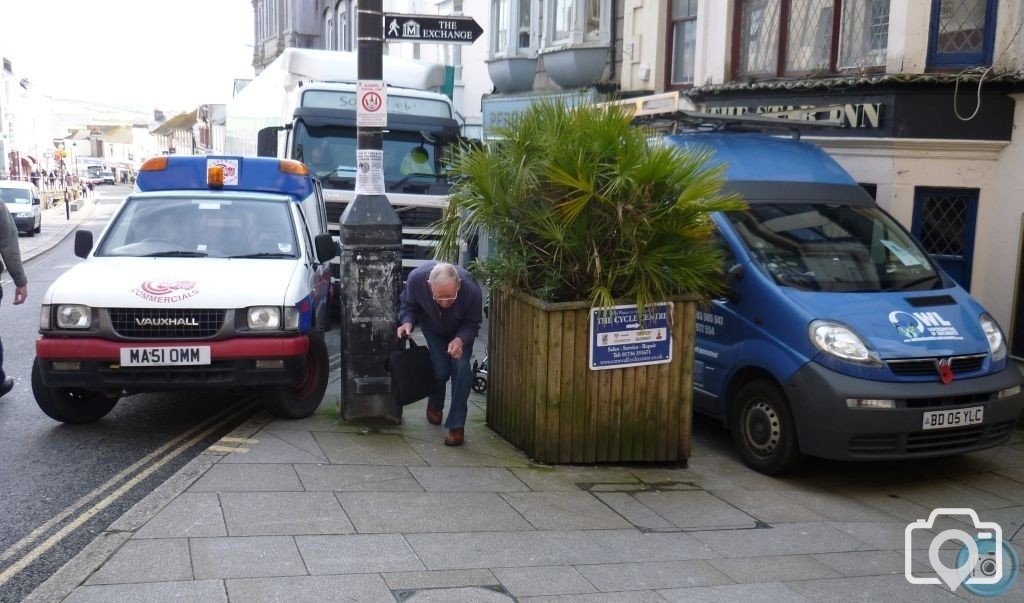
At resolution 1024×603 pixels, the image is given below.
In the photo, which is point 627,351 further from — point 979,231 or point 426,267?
point 979,231

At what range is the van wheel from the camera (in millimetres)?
7070

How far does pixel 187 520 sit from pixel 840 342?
435cm

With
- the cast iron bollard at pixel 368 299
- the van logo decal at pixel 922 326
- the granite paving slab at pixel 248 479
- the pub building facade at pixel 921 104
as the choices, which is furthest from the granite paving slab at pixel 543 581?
the pub building facade at pixel 921 104

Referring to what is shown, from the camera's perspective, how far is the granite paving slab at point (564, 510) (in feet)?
19.4

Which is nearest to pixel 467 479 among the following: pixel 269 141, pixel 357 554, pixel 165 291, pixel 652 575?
pixel 357 554

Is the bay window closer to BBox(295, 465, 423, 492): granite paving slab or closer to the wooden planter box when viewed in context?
the wooden planter box

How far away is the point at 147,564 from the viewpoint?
15.8 feet

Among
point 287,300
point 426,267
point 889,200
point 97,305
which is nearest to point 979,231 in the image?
point 889,200

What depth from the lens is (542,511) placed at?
6.11 metres

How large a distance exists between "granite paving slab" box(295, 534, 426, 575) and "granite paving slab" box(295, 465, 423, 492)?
865 millimetres

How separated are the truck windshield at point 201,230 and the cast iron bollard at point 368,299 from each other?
938 mm

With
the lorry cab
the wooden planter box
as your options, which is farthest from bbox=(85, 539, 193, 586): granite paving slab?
the wooden planter box

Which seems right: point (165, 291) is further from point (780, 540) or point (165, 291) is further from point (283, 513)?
point (780, 540)

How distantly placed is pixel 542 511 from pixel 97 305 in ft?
11.5
